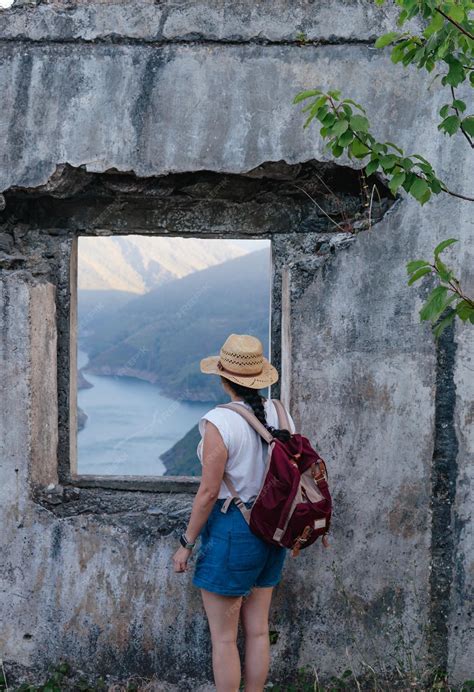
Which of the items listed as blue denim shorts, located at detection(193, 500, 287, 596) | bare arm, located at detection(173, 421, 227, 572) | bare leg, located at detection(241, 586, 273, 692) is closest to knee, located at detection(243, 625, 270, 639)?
bare leg, located at detection(241, 586, 273, 692)

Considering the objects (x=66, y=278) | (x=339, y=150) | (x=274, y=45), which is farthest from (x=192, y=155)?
(x=339, y=150)

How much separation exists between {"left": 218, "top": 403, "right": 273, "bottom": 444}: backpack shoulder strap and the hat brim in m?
0.09

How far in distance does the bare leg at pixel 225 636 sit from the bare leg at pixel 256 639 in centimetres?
9

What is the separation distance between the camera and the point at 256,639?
339cm

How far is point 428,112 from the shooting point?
400cm

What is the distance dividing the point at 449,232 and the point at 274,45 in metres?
1.26

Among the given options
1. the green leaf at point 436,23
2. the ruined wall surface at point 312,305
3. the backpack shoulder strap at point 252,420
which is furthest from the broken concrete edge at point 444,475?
the green leaf at point 436,23

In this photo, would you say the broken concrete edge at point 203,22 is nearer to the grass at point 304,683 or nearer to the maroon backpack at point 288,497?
the maroon backpack at point 288,497

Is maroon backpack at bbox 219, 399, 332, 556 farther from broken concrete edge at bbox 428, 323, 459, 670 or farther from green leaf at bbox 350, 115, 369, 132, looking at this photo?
green leaf at bbox 350, 115, 369, 132

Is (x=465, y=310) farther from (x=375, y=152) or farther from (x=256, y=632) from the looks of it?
(x=256, y=632)

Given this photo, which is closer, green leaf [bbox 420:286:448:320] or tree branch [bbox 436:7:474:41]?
tree branch [bbox 436:7:474:41]

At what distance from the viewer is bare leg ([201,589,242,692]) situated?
328 centimetres

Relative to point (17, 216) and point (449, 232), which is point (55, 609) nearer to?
point (17, 216)

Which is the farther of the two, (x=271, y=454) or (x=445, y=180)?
(x=445, y=180)
